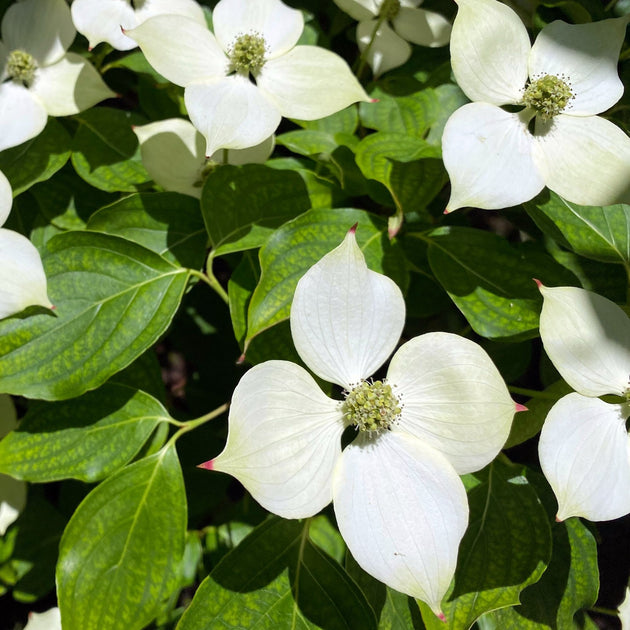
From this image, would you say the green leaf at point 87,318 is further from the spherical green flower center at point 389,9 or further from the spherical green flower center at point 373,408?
the spherical green flower center at point 389,9

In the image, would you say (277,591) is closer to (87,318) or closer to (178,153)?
(87,318)

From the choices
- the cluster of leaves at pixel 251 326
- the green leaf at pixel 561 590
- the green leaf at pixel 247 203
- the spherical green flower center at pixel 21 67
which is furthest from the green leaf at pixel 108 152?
the green leaf at pixel 561 590

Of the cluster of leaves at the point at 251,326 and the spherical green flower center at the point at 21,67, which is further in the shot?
the spherical green flower center at the point at 21,67

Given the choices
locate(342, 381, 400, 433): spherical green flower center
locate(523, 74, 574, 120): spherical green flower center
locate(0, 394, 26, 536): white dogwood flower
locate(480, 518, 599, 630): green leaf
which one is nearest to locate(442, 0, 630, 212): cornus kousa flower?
locate(523, 74, 574, 120): spherical green flower center

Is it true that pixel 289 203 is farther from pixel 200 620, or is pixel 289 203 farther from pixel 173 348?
pixel 173 348

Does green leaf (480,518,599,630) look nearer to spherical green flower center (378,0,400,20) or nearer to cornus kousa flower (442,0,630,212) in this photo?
cornus kousa flower (442,0,630,212)

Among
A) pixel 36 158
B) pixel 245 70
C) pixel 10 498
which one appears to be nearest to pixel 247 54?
pixel 245 70
